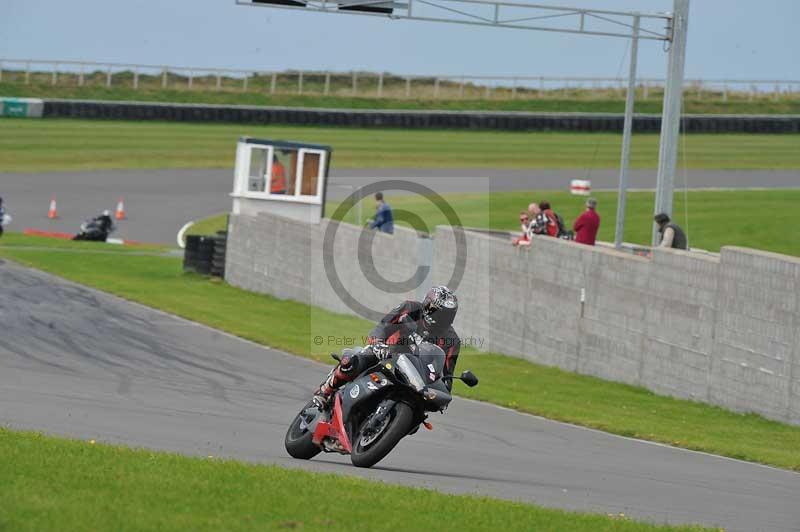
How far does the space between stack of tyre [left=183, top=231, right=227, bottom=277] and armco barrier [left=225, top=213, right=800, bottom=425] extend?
10.2ft

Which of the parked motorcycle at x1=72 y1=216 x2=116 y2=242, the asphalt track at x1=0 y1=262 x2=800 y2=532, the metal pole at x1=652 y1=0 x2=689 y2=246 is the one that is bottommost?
the asphalt track at x1=0 y1=262 x2=800 y2=532

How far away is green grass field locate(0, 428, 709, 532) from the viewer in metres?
7.30

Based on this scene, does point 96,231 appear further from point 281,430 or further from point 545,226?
point 281,430

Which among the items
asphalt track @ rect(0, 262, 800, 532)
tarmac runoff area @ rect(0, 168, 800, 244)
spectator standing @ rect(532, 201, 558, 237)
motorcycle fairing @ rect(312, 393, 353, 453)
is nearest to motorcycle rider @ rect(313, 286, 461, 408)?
motorcycle fairing @ rect(312, 393, 353, 453)

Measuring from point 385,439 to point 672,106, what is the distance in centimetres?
1351

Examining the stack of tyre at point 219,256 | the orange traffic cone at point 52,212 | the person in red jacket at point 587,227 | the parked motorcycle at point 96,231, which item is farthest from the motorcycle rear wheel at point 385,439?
the orange traffic cone at point 52,212

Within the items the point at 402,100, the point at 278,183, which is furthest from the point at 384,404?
the point at 402,100

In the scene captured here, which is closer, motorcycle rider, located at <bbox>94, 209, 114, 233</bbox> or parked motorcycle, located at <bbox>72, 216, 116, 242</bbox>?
parked motorcycle, located at <bbox>72, 216, 116, 242</bbox>

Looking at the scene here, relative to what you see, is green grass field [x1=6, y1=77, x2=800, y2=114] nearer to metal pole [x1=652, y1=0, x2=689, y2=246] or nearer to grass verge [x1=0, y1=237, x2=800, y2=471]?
grass verge [x1=0, y1=237, x2=800, y2=471]

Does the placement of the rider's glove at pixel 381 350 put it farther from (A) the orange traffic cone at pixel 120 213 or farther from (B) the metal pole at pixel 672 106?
(A) the orange traffic cone at pixel 120 213

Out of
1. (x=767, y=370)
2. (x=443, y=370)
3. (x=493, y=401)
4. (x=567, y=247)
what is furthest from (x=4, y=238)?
(x=443, y=370)

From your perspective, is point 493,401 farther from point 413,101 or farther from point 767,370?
point 413,101

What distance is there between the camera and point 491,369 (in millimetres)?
20688

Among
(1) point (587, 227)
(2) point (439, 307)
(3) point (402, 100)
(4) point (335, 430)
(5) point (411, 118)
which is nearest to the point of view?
(2) point (439, 307)
